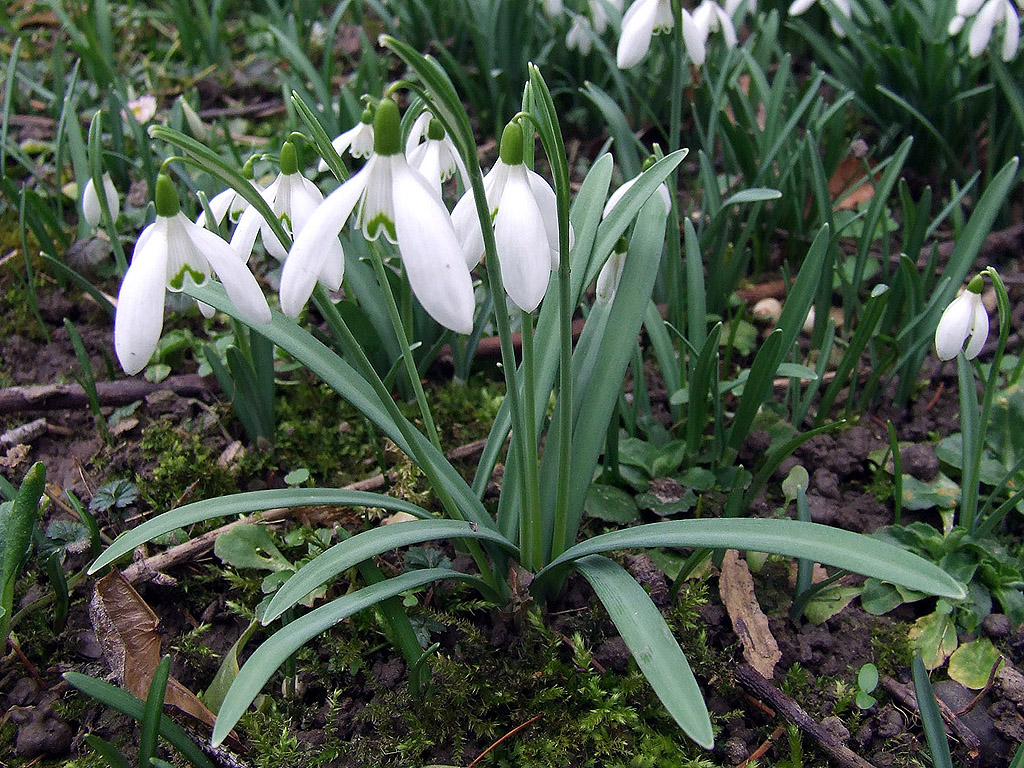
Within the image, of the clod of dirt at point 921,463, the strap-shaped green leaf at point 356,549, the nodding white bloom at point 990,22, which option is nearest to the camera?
the strap-shaped green leaf at point 356,549

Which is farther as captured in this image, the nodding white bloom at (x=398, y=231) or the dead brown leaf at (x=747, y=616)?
the dead brown leaf at (x=747, y=616)

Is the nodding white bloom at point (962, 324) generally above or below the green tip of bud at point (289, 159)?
below

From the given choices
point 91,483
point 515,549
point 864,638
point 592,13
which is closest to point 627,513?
point 515,549

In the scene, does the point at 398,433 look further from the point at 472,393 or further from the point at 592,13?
the point at 592,13

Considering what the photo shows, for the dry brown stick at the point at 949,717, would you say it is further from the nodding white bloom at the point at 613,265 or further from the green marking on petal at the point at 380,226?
the green marking on petal at the point at 380,226

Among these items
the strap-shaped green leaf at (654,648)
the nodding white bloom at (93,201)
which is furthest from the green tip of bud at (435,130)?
the nodding white bloom at (93,201)

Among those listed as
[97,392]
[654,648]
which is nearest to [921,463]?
[654,648]

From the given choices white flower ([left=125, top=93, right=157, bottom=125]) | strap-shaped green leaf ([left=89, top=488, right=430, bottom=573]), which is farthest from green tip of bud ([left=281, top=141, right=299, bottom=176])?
white flower ([left=125, top=93, right=157, bottom=125])
